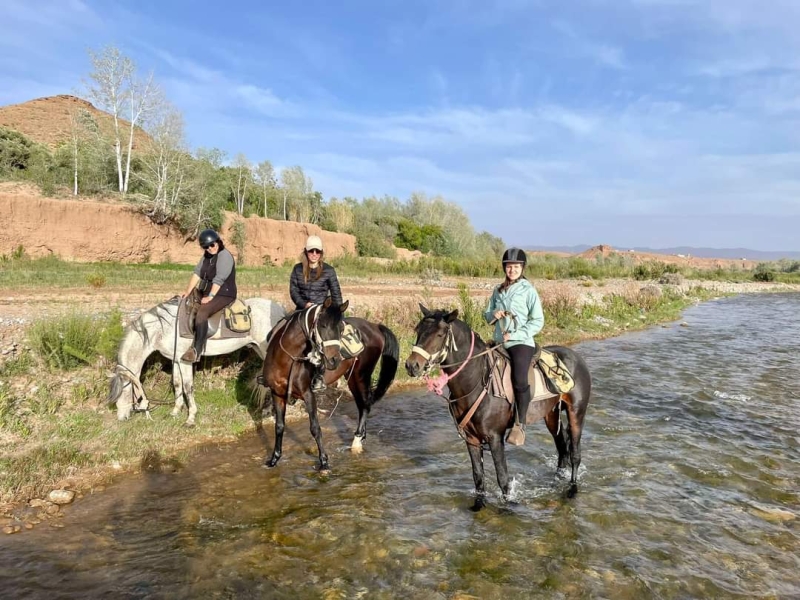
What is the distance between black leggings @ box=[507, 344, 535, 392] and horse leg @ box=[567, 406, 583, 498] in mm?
1069

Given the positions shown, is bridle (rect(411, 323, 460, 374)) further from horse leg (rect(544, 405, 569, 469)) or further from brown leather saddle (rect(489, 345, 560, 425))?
horse leg (rect(544, 405, 569, 469))

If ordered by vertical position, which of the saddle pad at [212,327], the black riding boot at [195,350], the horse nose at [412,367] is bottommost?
the black riding boot at [195,350]

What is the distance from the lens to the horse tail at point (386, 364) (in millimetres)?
7152

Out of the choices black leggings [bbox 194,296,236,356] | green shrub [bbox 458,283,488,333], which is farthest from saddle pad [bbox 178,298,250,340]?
green shrub [bbox 458,283,488,333]

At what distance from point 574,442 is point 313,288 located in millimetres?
4147

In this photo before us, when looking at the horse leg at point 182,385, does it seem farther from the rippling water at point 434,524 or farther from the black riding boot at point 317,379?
the black riding boot at point 317,379

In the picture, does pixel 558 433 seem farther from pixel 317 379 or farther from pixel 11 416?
pixel 11 416

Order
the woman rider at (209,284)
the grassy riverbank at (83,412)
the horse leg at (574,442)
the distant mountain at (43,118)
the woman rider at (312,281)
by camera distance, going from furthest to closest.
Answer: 1. the distant mountain at (43,118)
2. the woman rider at (209,284)
3. the woman rider at (312,281)
4. the horse leg at (574,442)
5. the grassy riverbank at (83,412)

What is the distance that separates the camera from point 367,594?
12.4 feet

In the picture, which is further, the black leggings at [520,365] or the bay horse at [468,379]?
the black leggings at [520,365]

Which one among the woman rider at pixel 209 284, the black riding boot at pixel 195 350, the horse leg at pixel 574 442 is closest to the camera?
the horse leg at pixel 574 442

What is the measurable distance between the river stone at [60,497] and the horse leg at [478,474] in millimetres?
4494

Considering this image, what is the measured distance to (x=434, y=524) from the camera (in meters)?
4.83

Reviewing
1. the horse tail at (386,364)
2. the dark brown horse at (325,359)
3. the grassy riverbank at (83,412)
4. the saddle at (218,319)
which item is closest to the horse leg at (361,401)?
the dark brown horse at (325,359)
